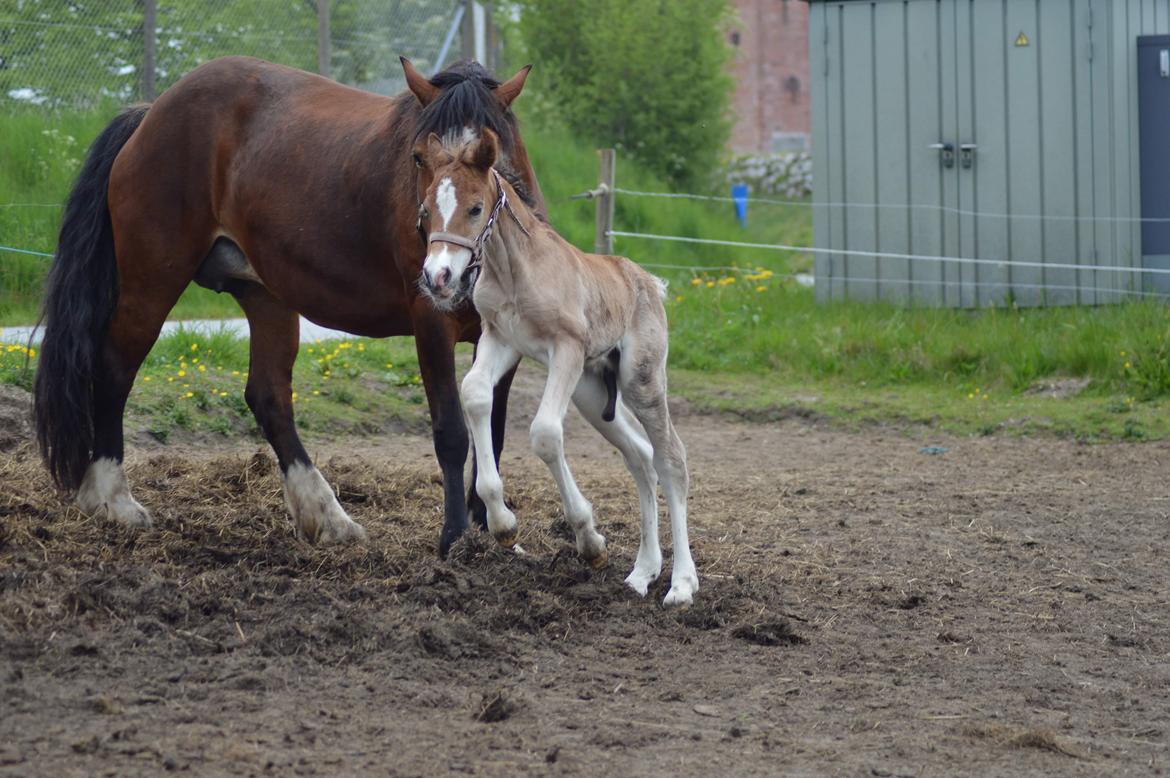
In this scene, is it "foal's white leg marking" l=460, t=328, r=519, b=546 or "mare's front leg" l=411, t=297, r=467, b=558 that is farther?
"mare's front leg" l=411, t=297, r=467, b=558

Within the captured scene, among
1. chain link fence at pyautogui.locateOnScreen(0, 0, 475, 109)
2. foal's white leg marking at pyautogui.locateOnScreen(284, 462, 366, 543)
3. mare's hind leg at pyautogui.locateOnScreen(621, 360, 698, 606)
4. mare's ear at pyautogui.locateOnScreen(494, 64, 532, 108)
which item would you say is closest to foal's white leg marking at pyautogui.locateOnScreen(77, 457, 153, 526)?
foal's white leg marking at pyautogui.locateOnScreen(284, 462, 366, 543)

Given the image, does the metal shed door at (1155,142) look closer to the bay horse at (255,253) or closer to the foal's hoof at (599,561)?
the bay horse at (255,253)

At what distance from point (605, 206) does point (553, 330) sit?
7.55 m

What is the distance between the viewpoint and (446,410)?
5.14 metres

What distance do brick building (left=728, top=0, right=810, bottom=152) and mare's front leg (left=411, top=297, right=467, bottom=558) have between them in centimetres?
3033

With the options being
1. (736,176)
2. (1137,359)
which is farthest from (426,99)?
(736,176)

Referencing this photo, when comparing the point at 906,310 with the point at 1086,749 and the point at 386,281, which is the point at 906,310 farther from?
the point at 1086,749

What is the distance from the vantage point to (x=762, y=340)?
10.9 m

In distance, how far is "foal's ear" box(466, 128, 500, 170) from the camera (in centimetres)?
431

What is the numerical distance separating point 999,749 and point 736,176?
2133cm

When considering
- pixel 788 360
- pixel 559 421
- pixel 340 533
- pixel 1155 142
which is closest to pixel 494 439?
pixel 340 533

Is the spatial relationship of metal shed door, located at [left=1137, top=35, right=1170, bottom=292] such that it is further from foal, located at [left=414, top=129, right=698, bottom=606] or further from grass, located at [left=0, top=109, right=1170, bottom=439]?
foal, located at [left=414, top=129, right=698, bottom=606]

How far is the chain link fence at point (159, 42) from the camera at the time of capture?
1196 centimetres

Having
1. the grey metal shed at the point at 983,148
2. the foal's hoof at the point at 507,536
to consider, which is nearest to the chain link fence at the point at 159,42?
the grey metal shed at the point at 983,148
